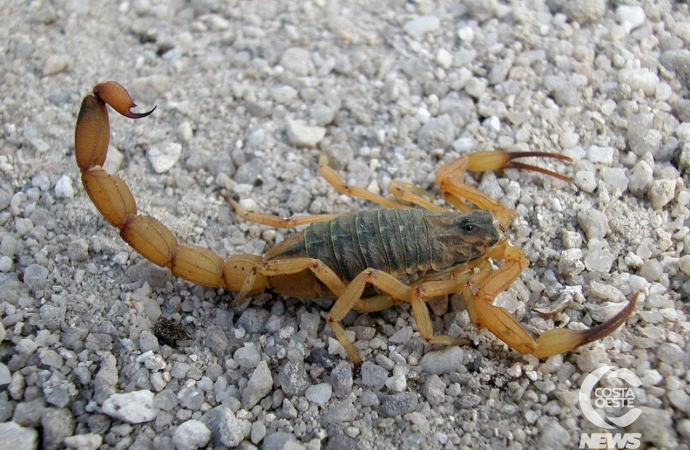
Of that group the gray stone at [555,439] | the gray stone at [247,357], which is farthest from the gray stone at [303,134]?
the gray stone at [555,439]

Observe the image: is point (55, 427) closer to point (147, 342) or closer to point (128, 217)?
point (147, 342)

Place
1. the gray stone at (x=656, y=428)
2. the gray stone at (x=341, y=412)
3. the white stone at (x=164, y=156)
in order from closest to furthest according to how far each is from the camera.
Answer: the gray stone at (x=656, y=428), the gray stone at (x=341, y=412), the white stone at (x=164, y=156)

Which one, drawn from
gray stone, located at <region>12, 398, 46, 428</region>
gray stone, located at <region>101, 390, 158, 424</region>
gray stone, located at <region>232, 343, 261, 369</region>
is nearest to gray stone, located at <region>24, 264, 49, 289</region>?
gray stone, located at <region>12, 398, 46, 428</region>

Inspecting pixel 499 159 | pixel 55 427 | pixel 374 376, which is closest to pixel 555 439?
pixel 374 376

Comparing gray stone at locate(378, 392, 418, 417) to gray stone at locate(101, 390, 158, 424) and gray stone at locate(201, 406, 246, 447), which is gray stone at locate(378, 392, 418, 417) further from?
gray stone at locate(101, 390, 158, 424)

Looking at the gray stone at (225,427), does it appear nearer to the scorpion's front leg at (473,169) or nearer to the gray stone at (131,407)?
the gray stone at (131,407)

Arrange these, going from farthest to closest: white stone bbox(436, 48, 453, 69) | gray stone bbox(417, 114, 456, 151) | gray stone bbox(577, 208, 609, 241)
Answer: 1. white stone bbox(436, 48, 453, 69)
2. gray stone bbox(417, 114, 456, 151)
3. gray stone bbox(577, 208, 609, 241)
